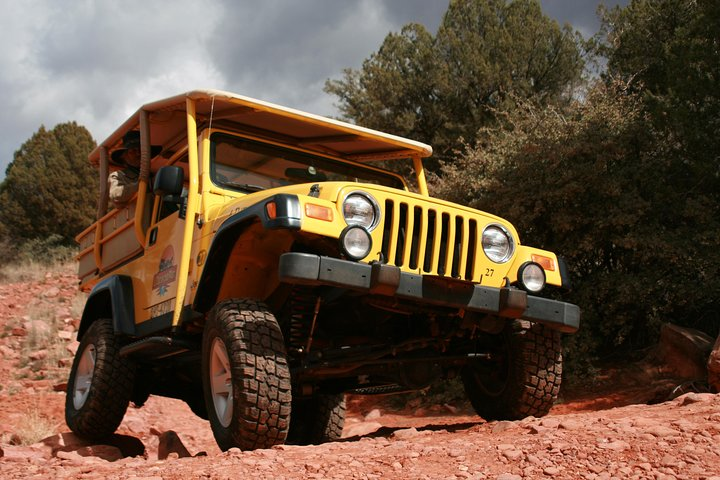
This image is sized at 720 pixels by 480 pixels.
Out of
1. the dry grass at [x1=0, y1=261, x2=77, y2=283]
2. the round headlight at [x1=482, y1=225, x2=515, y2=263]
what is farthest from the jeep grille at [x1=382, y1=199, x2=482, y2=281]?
the dry grass at [x1=0, y1=261, x2=77, y2=283]

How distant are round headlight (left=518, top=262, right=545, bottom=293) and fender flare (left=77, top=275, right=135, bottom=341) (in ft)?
9.40

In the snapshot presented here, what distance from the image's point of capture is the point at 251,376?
14.1ft

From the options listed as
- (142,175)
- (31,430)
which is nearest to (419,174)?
(142,175)

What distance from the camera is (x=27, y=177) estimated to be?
28.2 meters

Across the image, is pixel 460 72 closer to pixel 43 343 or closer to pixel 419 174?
pixel 43 343

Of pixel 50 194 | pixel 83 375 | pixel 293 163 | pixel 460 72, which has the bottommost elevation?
pixel 83 375

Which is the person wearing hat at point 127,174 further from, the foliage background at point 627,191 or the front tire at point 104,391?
the foliage background at point 627,191

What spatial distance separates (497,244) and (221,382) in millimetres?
1818

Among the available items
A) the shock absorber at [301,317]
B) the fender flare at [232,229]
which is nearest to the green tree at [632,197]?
the shock absorber at [301,317]

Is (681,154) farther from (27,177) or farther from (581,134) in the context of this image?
(27,177)

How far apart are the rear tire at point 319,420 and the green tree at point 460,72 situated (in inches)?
540

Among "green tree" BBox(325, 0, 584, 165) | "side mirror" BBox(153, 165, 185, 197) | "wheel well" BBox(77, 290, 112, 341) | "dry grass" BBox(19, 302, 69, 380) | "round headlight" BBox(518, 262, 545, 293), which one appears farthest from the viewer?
"green tree" BBox(325, 0, 584, 165)

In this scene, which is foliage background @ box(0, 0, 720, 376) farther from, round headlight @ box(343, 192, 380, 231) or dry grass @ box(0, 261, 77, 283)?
dry grass @ box(0, 261, 77, 283)

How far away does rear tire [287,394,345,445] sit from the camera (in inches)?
281
